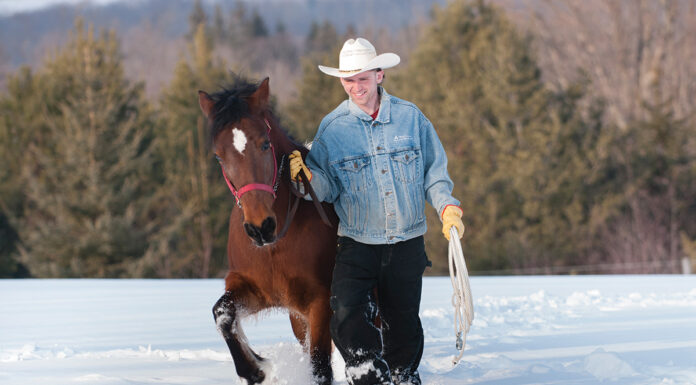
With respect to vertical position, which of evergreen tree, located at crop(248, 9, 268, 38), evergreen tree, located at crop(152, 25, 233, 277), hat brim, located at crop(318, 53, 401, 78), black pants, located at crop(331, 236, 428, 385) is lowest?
evergreen tree, located at crop(152, 25, 233, 277)

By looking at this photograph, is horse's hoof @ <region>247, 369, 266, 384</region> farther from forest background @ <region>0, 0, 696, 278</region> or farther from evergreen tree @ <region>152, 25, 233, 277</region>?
evergreen tree @ <region>152, 25, 233, 277</region>

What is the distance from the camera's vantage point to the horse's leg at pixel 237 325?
3672 millimetres

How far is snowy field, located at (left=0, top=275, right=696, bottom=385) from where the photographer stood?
4.28 m

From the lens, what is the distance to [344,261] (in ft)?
11.8

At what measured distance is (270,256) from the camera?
3.68 metres

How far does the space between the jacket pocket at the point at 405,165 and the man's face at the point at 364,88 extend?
0.29m

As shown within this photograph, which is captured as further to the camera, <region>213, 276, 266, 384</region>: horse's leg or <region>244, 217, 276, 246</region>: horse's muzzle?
<region>213, 276, 266, 384</region>: horse's leg

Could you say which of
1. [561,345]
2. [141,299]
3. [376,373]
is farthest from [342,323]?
[141,299]

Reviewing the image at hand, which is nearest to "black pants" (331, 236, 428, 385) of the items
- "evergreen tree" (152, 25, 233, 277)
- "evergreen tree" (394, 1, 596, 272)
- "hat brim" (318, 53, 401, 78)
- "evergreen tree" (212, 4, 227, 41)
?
"hat brim" (318, 53, 401, 78)

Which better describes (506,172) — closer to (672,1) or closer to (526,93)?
(526,93)

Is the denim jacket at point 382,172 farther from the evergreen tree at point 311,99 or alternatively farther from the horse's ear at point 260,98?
the evergreen tree at point 311,99

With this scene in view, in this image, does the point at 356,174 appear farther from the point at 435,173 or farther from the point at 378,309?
the point at 378,309

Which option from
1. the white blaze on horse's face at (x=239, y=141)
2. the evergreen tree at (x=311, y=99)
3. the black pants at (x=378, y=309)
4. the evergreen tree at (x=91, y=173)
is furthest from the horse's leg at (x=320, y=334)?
the evergreen tree at (x=311, y=99)

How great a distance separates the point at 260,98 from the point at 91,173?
664 inches
